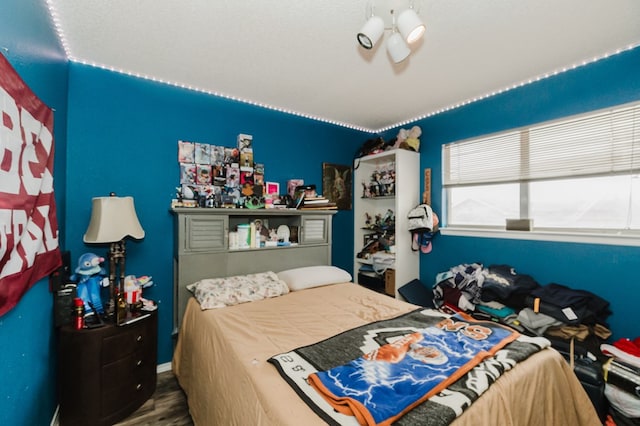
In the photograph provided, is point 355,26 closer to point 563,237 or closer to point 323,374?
point 323,374

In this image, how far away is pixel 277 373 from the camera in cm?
117

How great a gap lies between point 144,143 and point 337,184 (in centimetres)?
223

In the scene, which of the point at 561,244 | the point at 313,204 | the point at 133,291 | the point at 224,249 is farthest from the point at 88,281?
the point at 561,244

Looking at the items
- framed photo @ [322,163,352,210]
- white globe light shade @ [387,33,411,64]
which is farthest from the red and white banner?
framed photo @ [322,163,352,210]

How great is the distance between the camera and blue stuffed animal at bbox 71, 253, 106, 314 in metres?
1.83

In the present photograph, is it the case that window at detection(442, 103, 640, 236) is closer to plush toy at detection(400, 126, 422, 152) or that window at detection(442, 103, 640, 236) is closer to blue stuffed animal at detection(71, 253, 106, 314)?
plush toy at detection(400, 126, 422, 152)

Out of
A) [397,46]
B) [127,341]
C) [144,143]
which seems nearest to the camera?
[397,46]

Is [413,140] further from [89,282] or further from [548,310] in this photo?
[89,282]

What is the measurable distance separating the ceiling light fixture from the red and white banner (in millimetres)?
1548

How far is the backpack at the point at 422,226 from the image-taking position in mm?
3031

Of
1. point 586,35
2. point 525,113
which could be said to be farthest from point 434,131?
point 586,35

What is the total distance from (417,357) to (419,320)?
569 millimetres

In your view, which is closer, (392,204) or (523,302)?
(523,302)

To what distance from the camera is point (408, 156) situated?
3.24 metres
